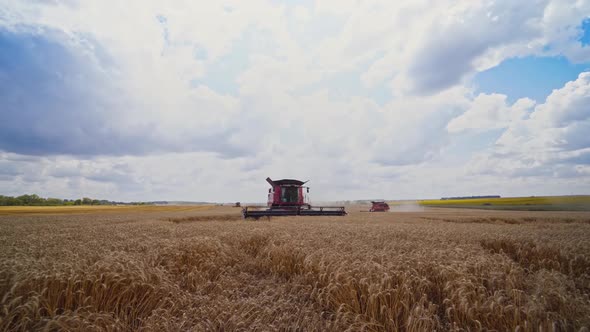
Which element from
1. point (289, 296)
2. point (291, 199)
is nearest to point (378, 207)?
point (291, 199)

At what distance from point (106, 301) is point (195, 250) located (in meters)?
2.36

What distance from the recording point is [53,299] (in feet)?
11.2

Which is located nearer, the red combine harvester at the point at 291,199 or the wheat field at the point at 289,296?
the wheat field at the point at 289,296

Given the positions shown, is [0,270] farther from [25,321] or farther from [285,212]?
[285,212]

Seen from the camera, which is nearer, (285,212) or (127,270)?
(127,270)

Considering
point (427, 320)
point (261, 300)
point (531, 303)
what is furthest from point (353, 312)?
point (531, 303)

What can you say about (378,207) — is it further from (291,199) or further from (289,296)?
(289,296)

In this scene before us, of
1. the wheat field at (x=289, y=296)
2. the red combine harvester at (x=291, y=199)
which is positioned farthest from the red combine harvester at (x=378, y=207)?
the wheat field at (x=289, y=296)

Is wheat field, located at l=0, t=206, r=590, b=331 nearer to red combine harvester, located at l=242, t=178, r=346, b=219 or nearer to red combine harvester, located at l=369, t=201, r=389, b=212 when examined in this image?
red combine harvester, located at l=242, t=178, r=346, b=219

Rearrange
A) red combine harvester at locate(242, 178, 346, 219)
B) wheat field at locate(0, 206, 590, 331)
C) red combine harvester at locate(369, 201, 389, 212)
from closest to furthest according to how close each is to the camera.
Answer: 1. wheat field at locate(0, 206, 590, 331)
2. red combine harvester at locate(242, 178, 346, 219)
3. red combine harvester at locate(369, 201, 389, 212)

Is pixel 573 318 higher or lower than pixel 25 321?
lower

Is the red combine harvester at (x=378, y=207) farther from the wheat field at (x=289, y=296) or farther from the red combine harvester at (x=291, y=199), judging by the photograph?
the wheat field at (x=289, y=296)

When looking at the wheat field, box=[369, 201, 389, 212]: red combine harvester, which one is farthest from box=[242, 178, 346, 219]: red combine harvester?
box=[369, 201, 389, 212]: red combine harvester

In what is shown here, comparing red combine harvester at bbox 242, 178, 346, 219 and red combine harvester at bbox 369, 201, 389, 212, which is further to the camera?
red combine harvester at bbox 369, 201, 389, 212
